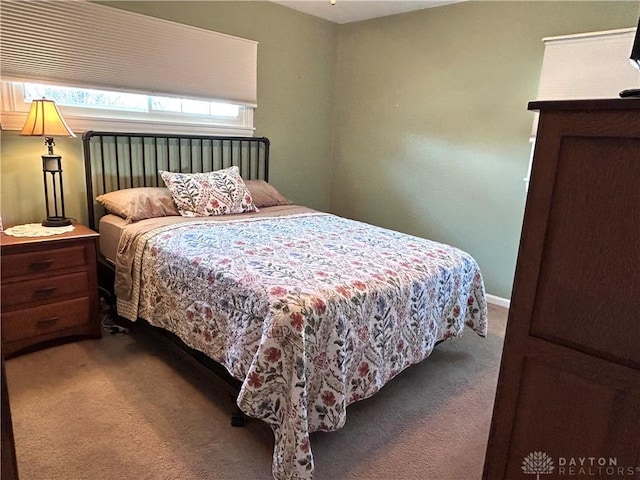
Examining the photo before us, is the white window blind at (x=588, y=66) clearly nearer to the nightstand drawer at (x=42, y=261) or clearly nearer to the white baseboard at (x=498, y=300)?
the white baseboard at (x=498, y=300)

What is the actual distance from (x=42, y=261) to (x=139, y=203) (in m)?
0.66

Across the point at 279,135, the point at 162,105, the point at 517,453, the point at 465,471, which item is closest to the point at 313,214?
the point at 279,135

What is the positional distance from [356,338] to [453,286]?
815 millimetres

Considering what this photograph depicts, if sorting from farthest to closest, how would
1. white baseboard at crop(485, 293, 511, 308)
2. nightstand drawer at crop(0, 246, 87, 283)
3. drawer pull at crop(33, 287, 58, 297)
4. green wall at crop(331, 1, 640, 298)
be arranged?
white baseboard at crop(485, 293, 511, 308)
green wall at crop(331, 1, 640, 298)
drawer pull at crop(33, 287, 58, 297)
nightstand drawer at crop(0, 246, 87, 283)

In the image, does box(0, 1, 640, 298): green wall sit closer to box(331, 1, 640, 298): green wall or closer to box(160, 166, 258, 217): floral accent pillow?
box(331, 1, 640, 298): green wall

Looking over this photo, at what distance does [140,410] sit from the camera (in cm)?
198

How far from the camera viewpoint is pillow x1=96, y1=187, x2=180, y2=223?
2746mm

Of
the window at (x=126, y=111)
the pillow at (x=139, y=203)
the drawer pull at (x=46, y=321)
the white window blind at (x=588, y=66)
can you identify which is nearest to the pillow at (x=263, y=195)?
the window at (x=126, y=111)

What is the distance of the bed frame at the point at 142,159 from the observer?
296 centimetres

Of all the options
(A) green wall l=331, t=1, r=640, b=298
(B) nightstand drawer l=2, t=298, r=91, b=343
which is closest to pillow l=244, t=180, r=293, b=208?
(A) green wall l=331, t=1, r=640, b=298

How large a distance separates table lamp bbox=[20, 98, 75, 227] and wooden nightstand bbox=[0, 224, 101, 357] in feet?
1.02

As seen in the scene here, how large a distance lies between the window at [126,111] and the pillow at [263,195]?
0.57 m

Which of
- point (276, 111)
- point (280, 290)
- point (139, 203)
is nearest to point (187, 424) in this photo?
point (280, 290)

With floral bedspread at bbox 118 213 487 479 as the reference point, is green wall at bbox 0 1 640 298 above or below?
above
